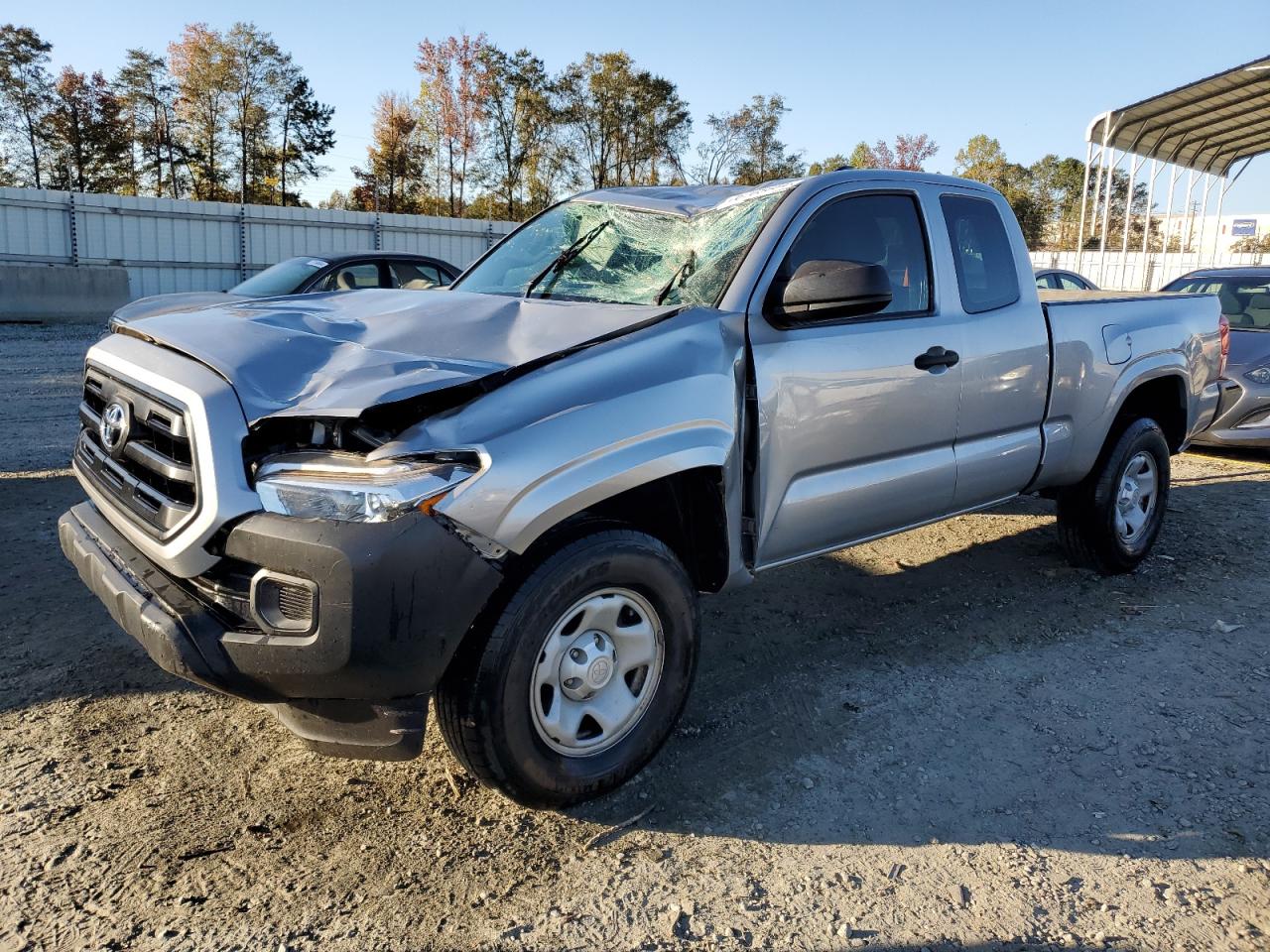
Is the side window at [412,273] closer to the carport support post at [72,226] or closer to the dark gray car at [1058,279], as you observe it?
the dark gray car at [1058,279]

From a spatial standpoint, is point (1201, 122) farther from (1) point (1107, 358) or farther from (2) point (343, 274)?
(1) point (1107, 358)

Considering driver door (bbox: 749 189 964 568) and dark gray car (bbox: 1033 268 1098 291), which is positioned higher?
dark gray car (bbox: 1033 268 1098 291)

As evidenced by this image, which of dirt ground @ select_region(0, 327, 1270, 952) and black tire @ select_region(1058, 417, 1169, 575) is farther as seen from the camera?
black tire @ select_region(1058, 417, 1169, 575)

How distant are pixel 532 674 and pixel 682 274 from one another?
1.70m

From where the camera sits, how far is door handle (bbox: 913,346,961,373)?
400 cm

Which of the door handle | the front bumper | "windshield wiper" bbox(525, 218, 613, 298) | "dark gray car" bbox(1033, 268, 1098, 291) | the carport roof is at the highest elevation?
the carport roof

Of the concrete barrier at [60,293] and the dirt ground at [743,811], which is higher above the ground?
the concrete barrier at [60,293]

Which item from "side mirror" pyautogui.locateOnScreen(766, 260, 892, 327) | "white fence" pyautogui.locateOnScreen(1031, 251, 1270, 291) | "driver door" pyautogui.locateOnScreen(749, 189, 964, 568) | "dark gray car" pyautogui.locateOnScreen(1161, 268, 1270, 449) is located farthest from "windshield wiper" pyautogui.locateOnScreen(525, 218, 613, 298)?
A: "white fence" pyautogui.locateOnScreen(1031, 251, 1270, 291)

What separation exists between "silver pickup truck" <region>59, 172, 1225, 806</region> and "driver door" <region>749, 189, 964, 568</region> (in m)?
0.01

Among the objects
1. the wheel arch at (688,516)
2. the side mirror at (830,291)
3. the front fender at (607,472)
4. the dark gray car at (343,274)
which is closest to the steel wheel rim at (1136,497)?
the side mirror at (830,291)

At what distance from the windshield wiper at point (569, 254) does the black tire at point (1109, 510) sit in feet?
10.2

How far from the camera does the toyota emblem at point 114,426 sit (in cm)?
306

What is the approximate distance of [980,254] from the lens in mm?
4535

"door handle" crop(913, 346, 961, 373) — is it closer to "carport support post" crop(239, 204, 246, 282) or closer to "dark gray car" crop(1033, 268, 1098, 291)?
"dark gray car" crop(1033, 268, 1098, 291)
